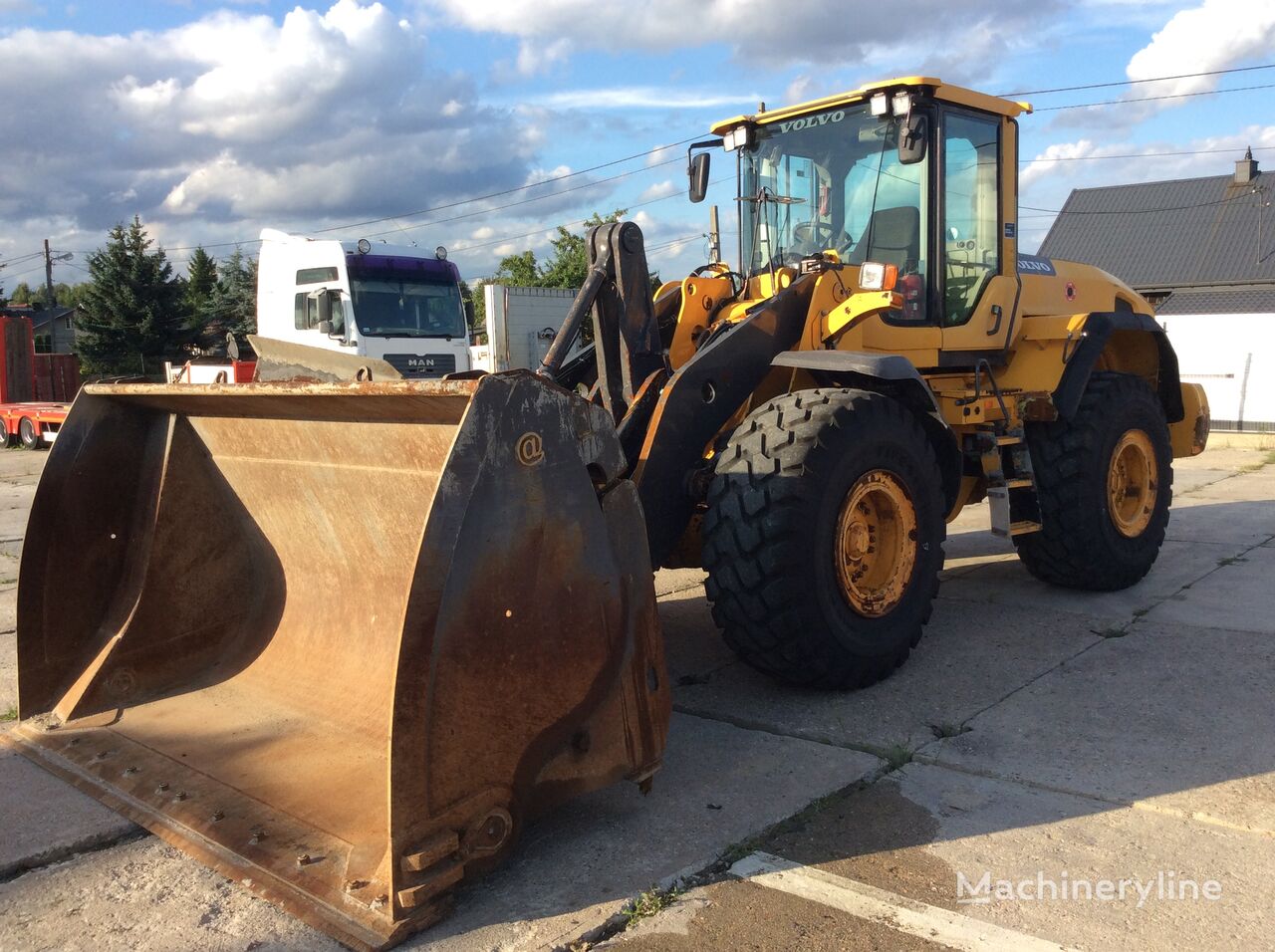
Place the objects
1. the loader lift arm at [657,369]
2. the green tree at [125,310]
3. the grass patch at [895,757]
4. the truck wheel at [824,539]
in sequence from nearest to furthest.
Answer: the grass patch at [895,757], the truck wheel at [824,539], the loader lift arm at [657,369], the green tree at [125,310]

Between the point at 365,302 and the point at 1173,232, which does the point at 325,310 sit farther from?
the point at 1173,232

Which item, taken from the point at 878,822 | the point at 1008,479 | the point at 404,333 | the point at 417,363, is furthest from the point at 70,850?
the point at 404,333

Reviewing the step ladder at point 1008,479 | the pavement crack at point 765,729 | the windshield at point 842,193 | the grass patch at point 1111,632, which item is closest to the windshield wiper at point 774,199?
the windshield at point 842,193

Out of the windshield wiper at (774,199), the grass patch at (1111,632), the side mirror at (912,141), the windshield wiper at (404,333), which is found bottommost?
the grass patch at (1111,632)

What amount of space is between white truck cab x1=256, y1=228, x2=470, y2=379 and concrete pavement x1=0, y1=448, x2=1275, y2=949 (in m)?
10.3

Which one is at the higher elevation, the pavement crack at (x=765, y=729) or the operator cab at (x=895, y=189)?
the operator cab at (x=895, y=189)

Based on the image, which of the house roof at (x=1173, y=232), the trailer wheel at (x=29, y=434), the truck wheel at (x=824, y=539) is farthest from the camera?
the house roof at (x=1173, y=232)

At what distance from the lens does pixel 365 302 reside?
14992 millimetres

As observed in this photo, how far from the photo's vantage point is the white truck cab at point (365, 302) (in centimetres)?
1491

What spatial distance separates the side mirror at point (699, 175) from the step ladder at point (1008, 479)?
2110 millimetres

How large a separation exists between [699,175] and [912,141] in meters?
1.43

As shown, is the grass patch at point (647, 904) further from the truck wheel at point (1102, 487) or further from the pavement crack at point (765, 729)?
the truck wheel at point (1102, 487)

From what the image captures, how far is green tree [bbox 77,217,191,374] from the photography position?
3594 centimetres

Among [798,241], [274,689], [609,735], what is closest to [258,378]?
[274,689]
